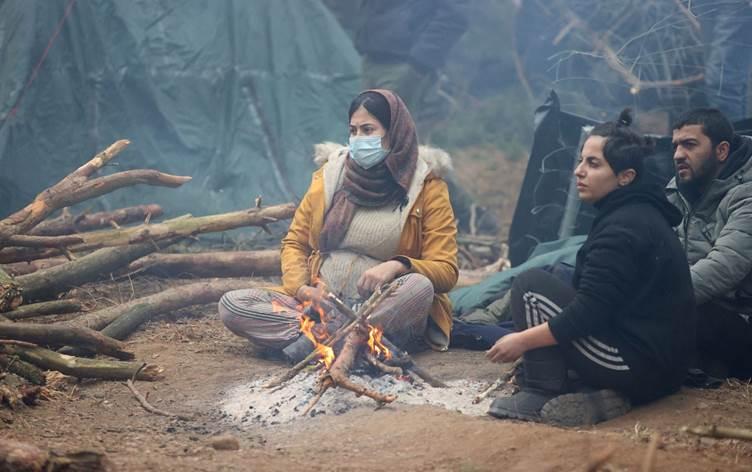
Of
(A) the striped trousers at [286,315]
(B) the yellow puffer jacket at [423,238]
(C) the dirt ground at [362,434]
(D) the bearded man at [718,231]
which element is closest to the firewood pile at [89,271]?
(C) the dirt ground at [362,434]

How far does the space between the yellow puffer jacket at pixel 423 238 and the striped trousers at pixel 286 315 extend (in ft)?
0.38

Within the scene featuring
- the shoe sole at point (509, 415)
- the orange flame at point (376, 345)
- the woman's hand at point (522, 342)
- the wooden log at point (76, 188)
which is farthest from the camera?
the wooden log at point (76, 188)

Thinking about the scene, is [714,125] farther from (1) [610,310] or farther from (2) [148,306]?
(2) [148,306]

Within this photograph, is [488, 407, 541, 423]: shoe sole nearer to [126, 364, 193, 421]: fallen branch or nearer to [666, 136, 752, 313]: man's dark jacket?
[666, 136, 752, 313]: man's dark jacket

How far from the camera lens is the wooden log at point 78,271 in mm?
5434

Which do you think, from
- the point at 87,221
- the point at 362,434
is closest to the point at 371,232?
the point at 362,434

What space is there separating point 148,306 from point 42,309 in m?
0.93

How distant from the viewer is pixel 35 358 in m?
4.39

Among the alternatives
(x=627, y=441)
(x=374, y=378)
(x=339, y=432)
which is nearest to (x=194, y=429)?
(x=339, y=432)

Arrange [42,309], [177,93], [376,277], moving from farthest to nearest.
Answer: [177,93]
[42,309]
[376,277]

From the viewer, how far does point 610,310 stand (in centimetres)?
379

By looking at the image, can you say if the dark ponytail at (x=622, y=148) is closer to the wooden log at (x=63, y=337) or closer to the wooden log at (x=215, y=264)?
the wooden log at (x=63, y=337)

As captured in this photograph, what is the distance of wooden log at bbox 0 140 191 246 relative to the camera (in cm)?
554

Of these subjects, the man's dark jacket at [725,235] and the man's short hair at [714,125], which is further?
the man's short hair at [714,125]
